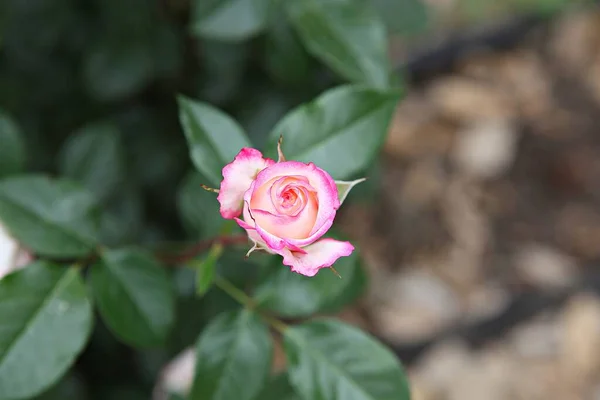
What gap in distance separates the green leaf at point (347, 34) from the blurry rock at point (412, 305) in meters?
0.99

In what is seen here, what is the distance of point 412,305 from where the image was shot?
5.33ft

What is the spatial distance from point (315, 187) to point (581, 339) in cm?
137

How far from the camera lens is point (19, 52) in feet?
3.27

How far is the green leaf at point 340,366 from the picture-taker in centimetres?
58

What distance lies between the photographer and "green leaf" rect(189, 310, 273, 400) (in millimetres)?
584

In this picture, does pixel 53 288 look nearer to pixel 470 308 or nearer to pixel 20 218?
pixel 20 218

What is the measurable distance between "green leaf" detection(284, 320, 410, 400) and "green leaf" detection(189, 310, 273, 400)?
0.02 m

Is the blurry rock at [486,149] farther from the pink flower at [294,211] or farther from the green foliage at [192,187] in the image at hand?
the pink flower at [294,211]

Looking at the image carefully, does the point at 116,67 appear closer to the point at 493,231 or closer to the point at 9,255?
the point at 9,255

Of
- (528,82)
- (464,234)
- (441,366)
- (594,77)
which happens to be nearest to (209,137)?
(441,366)

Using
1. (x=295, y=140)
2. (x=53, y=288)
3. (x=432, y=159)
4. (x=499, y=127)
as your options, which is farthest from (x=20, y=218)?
(x=499, y=127)

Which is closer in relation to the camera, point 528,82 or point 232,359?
point 232,359

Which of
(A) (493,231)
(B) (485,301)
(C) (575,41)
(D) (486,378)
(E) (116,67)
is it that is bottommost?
(D) (486,378)

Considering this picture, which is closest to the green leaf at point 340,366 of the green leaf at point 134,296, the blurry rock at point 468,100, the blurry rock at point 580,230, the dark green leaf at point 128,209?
the green leaf at point 134,296
